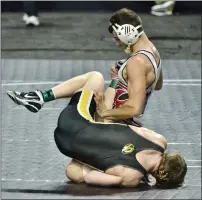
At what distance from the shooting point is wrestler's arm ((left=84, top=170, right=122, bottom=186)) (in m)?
9.21

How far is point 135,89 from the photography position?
9172mm

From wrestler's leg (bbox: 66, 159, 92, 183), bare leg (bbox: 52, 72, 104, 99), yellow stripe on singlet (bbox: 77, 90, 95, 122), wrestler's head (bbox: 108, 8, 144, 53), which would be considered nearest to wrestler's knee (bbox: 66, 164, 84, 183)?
wrestler's leg (bbox: 66, 159, 92, 183)

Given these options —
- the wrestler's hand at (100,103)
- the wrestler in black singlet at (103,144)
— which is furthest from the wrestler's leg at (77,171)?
the wrestler's hand at (100,103)

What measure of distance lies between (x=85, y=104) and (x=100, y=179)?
2.96 ft

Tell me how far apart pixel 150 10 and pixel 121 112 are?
40.4 ft

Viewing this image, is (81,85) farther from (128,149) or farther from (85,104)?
(128,149)

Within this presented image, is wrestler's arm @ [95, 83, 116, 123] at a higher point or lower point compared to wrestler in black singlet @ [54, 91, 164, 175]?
higher

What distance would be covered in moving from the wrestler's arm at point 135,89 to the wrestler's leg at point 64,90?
66 centimetres

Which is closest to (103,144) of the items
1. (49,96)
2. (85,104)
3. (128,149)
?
(128,149)

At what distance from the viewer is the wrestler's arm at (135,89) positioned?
918cm

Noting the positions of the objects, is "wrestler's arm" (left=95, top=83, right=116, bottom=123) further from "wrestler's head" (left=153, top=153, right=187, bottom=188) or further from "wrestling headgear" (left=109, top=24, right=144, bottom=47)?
"wrestler's head" (left=153, top=153, right=187, bottom=188)

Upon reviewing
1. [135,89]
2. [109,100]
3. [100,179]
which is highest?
[135,89]

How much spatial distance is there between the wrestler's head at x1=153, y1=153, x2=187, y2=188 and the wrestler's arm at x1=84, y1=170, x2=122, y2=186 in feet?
1.37

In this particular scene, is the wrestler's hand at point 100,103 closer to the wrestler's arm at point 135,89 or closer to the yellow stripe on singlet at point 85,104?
the yellow stripe on singlet at point 85,104
